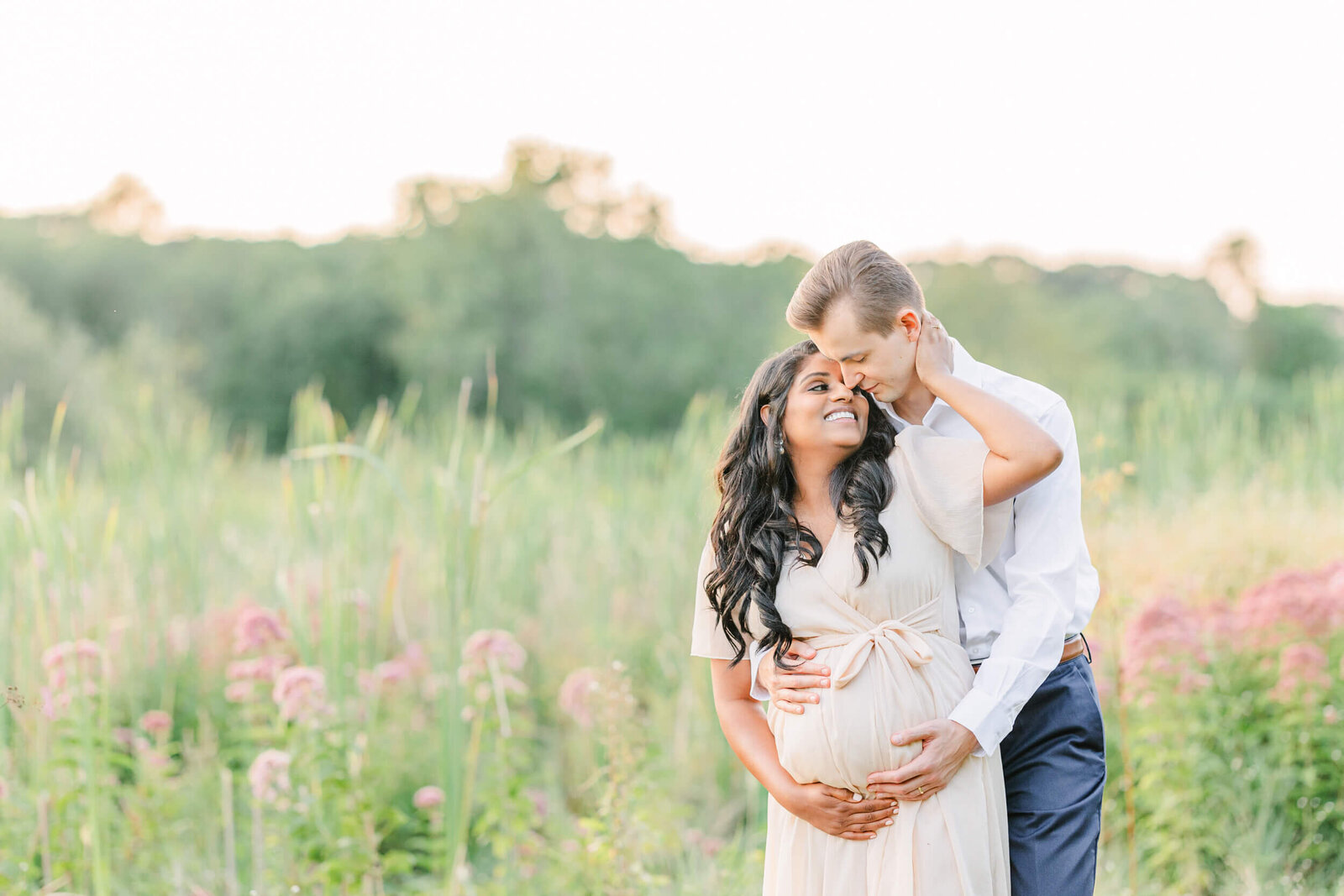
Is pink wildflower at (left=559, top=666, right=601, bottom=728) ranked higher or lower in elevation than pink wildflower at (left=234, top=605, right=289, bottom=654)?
lower

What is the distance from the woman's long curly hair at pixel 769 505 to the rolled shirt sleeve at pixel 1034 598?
11.4 inches

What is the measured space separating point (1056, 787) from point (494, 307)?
2479 cm

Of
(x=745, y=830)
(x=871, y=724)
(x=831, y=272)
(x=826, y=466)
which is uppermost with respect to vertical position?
(x=831, y=272)

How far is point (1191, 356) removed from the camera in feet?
105

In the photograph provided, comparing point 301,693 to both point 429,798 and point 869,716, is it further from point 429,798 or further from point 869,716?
point 869,716

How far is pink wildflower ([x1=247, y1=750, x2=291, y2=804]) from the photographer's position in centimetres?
300

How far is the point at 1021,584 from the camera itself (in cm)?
203

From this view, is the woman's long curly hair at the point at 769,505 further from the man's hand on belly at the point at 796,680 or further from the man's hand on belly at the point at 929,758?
the man's hand on belly at the point at 929,758

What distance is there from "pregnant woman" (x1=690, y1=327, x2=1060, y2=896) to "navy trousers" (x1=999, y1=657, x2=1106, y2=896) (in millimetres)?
118

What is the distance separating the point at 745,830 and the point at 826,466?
7.84ft

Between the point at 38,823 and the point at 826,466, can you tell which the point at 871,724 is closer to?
the point at 826,466

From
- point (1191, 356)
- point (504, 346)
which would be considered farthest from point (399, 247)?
point (1191, 356)

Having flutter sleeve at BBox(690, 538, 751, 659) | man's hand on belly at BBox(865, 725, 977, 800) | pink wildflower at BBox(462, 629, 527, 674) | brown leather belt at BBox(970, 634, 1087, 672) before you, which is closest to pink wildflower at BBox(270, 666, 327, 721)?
pink wildflower at BBox(462, 629, 527, 674)

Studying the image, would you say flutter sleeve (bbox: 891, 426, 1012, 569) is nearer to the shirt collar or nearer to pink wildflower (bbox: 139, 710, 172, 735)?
the shirt collar
